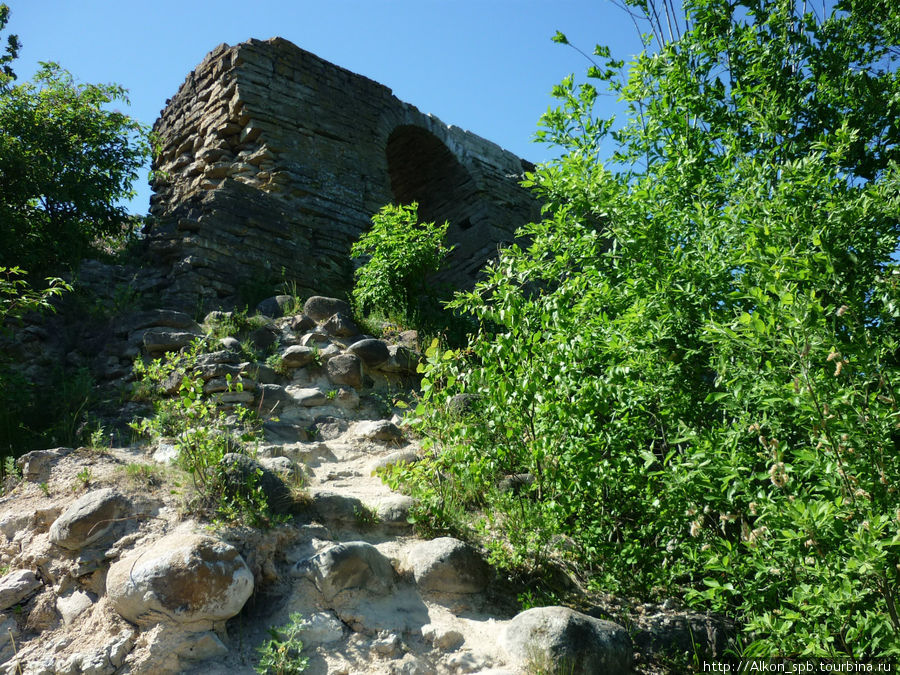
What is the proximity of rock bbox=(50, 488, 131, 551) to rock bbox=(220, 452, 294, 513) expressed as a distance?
1.60ft

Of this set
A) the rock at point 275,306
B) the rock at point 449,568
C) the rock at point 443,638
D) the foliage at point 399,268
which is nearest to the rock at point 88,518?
the rock at point 449,568

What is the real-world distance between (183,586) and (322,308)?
11.8ft

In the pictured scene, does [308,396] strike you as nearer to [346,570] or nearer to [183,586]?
[346,570]

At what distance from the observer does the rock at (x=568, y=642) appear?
8.69 feet

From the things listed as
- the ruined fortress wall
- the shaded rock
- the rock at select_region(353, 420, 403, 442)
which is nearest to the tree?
the ruined fortress wall

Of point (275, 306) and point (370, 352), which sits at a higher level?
point (275, 306)

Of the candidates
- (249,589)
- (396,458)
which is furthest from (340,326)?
(249,589)

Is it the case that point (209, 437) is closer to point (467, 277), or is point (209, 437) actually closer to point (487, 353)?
point (487, 353)

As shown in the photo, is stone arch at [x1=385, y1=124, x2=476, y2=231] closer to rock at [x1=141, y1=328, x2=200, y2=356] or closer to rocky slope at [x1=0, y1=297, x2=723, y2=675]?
rock at [x1=141, y1=328, x2=200, y2=356]

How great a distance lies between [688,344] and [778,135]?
1407mm

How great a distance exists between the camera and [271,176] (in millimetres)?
7750

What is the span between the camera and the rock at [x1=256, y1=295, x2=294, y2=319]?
613 cm

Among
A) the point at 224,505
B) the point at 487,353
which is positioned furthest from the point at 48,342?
the point at 487,353

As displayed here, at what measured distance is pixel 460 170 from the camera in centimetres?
1070
